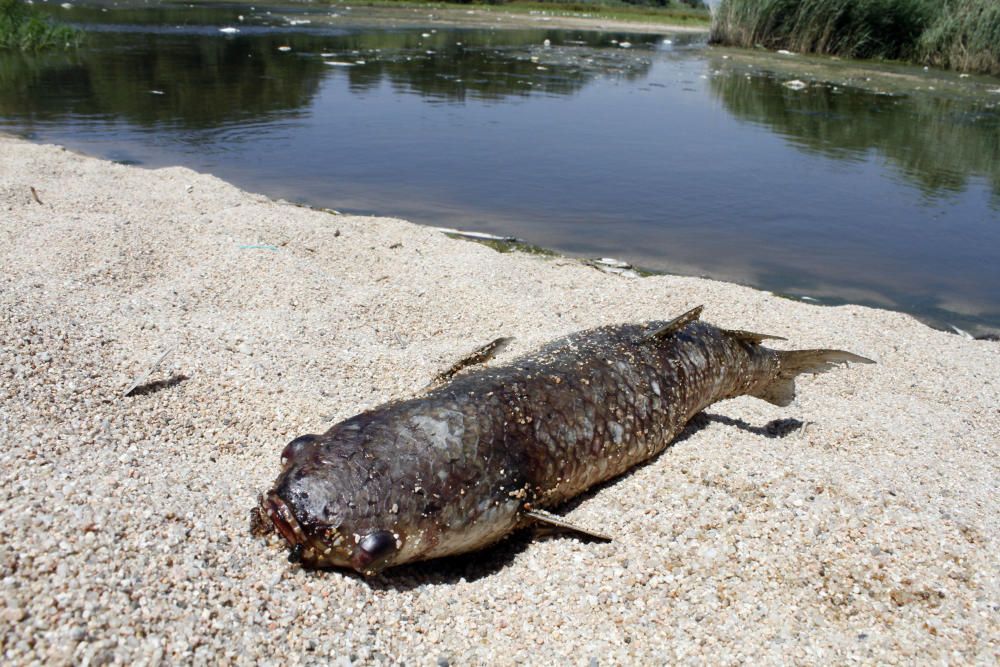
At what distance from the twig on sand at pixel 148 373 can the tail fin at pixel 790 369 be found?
406 cm

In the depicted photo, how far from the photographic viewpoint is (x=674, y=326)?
441 centimetres

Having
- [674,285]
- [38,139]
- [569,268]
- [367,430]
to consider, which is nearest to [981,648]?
[367,430]

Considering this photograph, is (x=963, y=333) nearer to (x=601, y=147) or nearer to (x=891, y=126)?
(x=601, y=147)

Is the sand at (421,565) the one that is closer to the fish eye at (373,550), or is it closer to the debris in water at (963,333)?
the fish eye at (373,550)

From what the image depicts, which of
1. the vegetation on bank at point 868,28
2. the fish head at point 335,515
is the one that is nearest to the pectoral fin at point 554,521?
the fish head at point 335,515

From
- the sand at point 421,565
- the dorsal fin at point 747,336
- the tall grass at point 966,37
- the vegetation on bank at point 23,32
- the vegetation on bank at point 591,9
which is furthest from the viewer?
the vegetation on bank at point 591,9

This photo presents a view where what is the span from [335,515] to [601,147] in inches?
511

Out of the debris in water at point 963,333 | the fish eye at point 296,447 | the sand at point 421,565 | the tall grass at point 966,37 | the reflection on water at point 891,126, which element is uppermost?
the tall grass at point 966,37

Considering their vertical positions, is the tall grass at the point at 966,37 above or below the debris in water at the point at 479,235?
above

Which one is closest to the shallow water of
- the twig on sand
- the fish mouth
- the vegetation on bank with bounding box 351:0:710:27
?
the twig on sand

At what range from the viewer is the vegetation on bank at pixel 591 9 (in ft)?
183

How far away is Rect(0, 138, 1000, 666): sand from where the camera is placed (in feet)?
8.53

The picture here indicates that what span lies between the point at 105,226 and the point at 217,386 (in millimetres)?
4030

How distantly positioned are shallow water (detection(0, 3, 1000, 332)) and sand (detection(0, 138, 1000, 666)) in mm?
3324
